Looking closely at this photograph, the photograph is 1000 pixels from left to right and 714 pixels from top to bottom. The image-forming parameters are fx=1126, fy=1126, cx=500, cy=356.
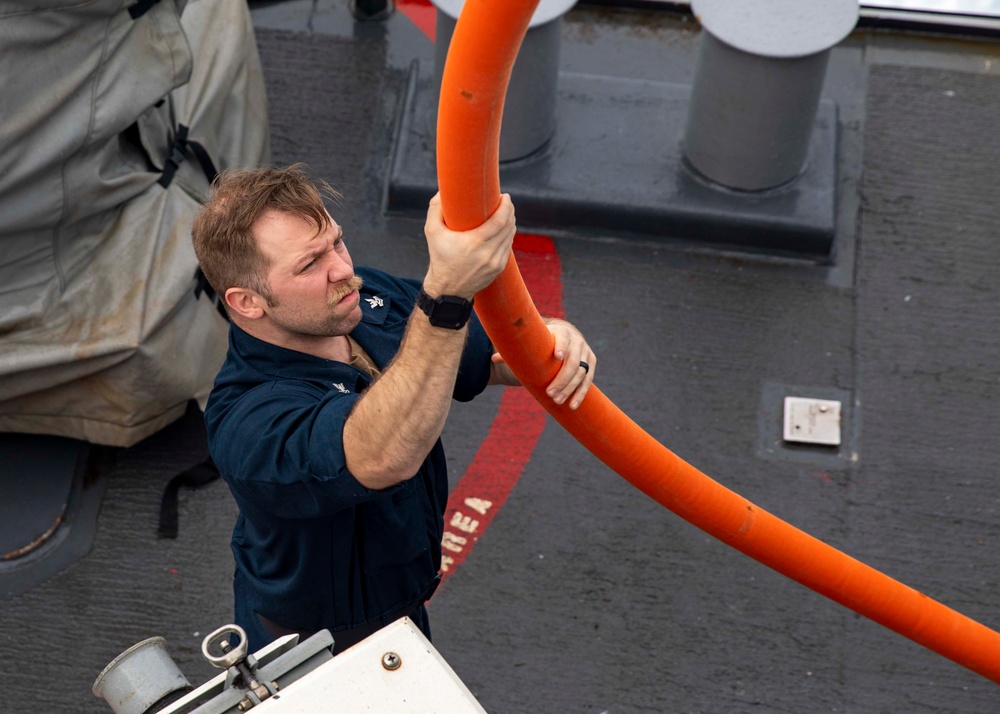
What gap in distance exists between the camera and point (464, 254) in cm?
176

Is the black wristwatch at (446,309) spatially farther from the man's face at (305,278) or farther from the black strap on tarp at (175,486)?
the black strap on tarp at (175,486)

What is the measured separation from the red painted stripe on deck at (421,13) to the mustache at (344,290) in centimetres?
321

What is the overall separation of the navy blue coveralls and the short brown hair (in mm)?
143

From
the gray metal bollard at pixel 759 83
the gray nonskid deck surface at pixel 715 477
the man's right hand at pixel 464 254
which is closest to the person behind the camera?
the man's right hand at pixel 464 254

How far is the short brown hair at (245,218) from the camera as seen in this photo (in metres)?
2.12

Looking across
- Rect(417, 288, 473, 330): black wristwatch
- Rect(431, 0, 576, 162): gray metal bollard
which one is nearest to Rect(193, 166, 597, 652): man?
Rect(417, 288, 473, 330): black wristwatch

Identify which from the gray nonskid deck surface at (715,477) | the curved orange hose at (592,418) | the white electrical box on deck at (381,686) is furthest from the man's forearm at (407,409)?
the gray nonskid deck surface at (715,477)

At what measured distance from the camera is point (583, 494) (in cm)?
367

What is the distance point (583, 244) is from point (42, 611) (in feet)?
7.62

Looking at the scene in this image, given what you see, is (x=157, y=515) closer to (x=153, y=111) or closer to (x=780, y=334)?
(x=153, y=111)

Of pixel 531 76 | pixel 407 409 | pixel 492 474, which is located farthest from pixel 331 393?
pixel 531 76

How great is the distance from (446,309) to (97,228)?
81.2 inches

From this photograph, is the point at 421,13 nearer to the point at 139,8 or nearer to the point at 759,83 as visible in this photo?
the point at 759,83

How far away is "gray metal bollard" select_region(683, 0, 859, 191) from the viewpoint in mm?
3984
